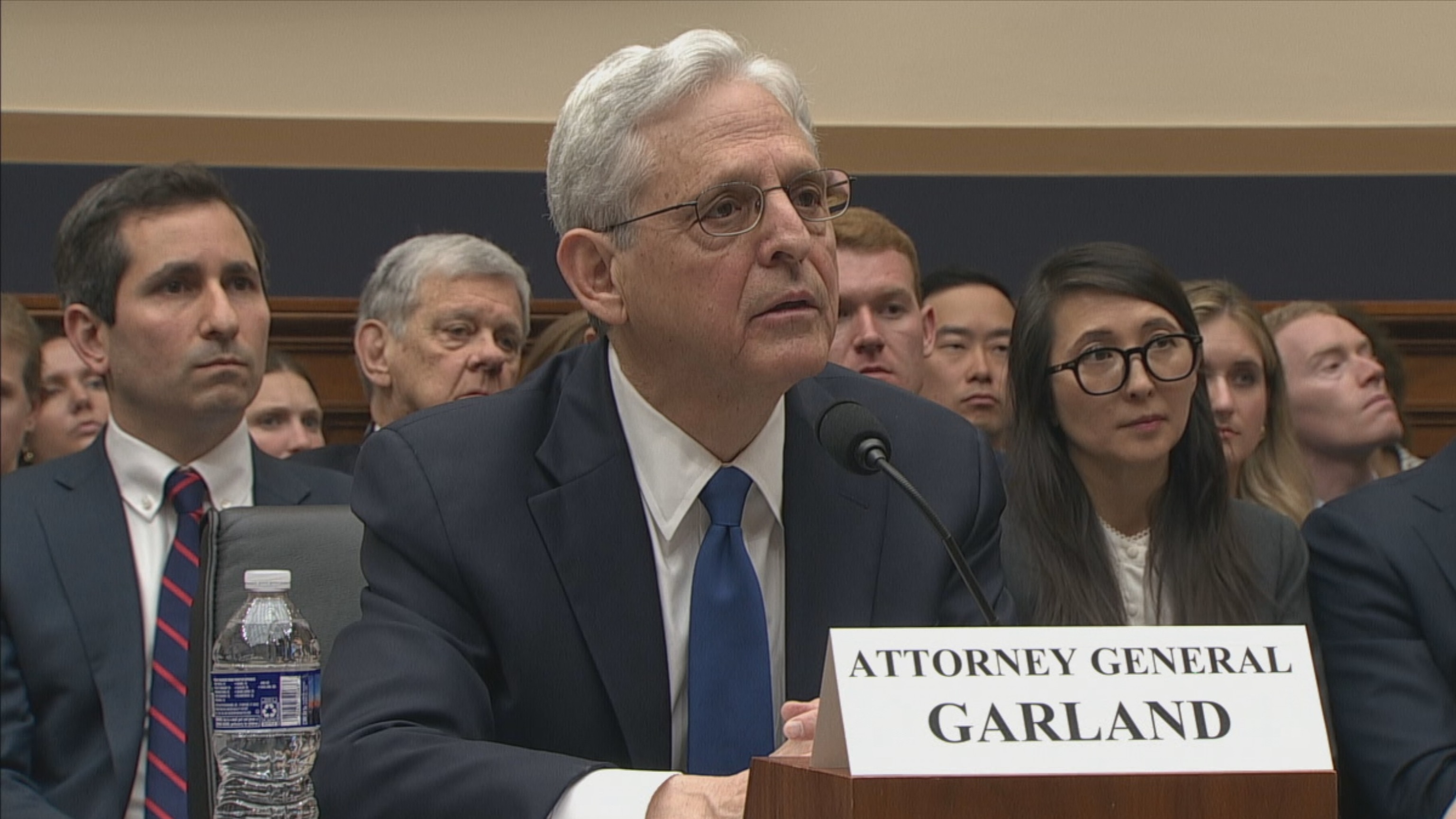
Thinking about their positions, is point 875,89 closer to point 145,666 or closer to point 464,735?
point 145,666

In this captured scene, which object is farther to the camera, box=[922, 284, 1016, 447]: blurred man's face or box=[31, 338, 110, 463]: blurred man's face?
box=[31, 338, 110, 463]: blurred man's face

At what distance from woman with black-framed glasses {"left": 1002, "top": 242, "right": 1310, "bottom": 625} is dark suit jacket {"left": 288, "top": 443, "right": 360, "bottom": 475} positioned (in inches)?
53.0

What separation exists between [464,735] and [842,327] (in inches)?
65.8

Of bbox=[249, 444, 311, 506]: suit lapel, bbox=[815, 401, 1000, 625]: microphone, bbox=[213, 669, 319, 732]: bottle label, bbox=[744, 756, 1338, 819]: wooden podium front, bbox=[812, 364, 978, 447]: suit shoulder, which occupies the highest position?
bbox=[249, 444, 311, 506]: suit lapel

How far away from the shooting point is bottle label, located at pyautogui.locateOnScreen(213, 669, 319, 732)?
1599 mm

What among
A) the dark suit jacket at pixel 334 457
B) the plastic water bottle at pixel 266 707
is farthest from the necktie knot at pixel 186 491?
the dark suit jacket at pixel 334 457

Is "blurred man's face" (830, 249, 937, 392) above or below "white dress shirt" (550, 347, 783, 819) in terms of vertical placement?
above

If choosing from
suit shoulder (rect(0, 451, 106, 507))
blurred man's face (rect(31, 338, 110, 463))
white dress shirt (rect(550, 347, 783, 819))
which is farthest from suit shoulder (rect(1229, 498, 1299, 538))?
blurred man's face (rect(31, 338, 110, 463))

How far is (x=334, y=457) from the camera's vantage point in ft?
11.1

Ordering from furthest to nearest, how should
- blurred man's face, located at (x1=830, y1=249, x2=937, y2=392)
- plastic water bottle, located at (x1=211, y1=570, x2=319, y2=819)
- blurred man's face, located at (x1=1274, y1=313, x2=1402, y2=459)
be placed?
blurred man's face, located at (x1=1274, y1=313, x2=1402, y2=459), blurred man's face, located at (x1=830, y1=249, x2=937, y2=392), plastic water bottle, located at (x1=211, y1=570, x2=319, y2=819)

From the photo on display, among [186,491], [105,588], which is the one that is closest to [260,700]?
[105,588]

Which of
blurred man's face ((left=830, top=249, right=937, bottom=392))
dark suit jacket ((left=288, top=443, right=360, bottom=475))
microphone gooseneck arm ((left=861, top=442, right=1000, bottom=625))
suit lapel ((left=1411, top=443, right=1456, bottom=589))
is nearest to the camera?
microphone gooseneck arm ((left=861, top=442, right=1000, bottom=625))

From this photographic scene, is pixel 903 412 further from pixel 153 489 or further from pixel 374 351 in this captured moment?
pixel 374 351

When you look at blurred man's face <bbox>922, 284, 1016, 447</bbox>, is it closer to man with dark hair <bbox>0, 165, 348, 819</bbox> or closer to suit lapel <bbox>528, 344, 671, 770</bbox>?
man with dark hair <bbox>0, 165, 348, 819</bbox>
